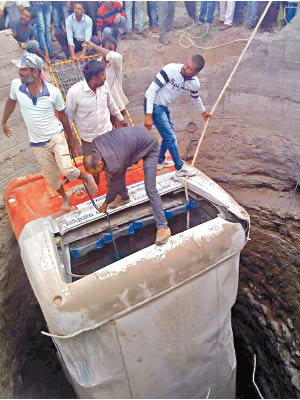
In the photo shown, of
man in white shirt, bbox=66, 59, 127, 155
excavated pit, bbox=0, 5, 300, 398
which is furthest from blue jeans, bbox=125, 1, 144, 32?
man in white shirt, bbox=66, 59, 127, 155

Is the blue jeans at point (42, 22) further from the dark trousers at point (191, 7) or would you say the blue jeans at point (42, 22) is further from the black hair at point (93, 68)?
the black hair at point (93, 68)

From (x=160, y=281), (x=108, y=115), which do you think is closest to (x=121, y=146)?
(x=108, y=115)

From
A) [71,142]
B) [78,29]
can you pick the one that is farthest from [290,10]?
[71,142]

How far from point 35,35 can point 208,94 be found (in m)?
2.86

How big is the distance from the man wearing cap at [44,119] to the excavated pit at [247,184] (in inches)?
60.4

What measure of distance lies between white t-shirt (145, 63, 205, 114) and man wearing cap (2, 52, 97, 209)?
0.87 m

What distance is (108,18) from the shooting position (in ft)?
17.1

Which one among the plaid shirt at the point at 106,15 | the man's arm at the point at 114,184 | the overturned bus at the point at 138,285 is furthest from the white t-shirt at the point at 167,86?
the plaid shirt at the point at 106,15

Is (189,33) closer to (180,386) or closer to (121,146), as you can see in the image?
(121,146)

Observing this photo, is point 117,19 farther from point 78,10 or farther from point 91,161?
point 91,161

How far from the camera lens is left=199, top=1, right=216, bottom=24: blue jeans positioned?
5.71 metres

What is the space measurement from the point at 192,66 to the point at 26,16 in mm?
3030

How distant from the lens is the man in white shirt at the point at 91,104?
2.84 meters

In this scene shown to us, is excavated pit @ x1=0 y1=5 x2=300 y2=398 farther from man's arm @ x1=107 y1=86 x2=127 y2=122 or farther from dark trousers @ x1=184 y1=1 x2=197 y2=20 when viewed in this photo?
man's arm @ x1=107 y1=86 x2=127 y2=122
